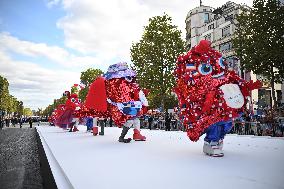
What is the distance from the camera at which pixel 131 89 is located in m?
8.23

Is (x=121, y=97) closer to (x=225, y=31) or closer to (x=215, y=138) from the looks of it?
(x=215, y=138)

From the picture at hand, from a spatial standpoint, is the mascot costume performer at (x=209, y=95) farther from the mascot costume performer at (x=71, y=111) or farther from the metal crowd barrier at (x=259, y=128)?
the mascot costume performer at (x=71, y=111)

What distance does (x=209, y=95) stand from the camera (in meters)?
5.15

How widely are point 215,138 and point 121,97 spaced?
11.5 ft

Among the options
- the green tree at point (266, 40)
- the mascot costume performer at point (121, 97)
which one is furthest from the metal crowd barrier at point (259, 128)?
the mascot costume performer at point (121, 97)

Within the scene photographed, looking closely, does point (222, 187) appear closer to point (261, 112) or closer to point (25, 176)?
point (25, 176)

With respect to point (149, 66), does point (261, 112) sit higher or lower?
lower

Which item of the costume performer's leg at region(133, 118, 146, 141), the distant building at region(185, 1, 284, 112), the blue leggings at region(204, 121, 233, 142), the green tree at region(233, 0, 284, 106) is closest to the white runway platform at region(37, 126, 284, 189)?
the blue leggings at region(204, 121, 233, 142)

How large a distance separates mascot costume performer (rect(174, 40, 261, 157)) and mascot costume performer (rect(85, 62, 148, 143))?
2432 mm

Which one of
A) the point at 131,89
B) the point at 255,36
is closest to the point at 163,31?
the point at 255,36

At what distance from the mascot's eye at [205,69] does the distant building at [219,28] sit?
2743cm

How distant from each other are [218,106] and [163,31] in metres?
21.4

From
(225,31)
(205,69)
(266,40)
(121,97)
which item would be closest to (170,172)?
(205,69)

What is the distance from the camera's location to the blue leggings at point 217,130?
17.3 ft
